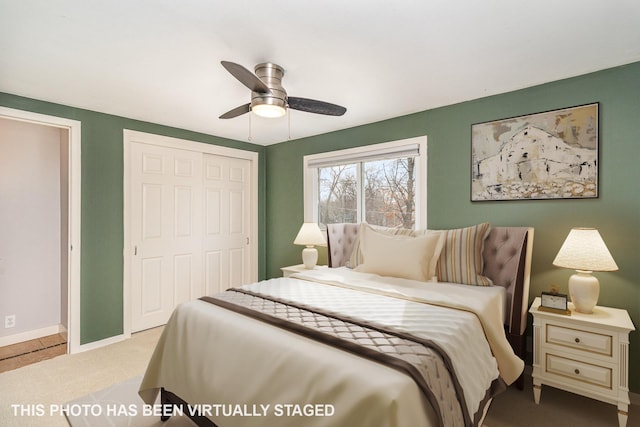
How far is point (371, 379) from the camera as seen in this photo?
3.65 feet

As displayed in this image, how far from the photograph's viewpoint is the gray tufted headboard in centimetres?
226

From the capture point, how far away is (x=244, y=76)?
1773mm

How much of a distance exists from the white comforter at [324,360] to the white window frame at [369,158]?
1.06 meters

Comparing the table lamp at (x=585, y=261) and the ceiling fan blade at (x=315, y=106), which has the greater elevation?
the ceiling fan blade at (x=315, y=106)

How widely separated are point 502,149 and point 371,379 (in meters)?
2.33

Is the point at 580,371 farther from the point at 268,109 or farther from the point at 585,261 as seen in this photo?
the point at 268,109

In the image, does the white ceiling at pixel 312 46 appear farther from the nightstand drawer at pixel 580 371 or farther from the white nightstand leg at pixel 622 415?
the white nightstand leg at pixel 622 415

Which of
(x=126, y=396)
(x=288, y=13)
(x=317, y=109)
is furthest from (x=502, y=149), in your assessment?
(x=126, y=396)

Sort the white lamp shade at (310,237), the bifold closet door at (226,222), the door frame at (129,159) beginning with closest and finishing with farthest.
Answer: the door frame at (129,159)
the white lamp shade at (310,237)
the bifold closet door at (226,222)

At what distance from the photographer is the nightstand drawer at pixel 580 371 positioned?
1896 millimetres

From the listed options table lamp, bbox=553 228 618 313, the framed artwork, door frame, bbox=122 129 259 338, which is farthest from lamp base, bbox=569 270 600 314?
door frame, bbox=122 129 259 338

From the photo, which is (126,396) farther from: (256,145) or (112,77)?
(256,145)

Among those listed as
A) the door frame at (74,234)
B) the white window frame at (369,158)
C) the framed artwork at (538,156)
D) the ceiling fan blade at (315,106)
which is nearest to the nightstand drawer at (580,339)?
the framed artwork at (538,156)

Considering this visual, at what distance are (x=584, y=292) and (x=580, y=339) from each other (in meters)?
0.29
